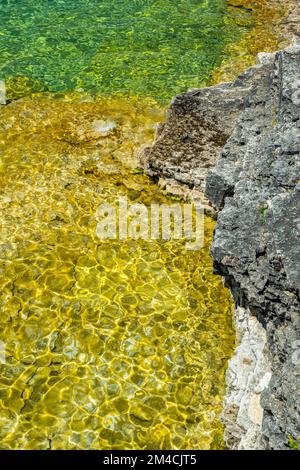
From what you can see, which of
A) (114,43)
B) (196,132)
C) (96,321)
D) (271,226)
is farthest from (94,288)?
(114,43)

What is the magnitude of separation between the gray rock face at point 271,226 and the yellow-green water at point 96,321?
37.4 inches

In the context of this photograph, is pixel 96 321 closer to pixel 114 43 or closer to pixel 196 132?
pixel 196 132

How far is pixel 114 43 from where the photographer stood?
16344 mm

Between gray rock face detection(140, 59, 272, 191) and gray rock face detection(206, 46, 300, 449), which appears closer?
gray rock face detection(206, 46, 300, 449)

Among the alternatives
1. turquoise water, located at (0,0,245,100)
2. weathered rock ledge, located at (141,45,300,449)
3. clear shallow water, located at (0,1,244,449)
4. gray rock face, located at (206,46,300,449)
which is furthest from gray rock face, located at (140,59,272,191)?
turquoise water, located at (0,0,245,100)

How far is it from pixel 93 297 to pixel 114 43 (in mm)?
10930

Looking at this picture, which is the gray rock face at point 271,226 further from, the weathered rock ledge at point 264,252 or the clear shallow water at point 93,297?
the clear shallow water at point 93,297

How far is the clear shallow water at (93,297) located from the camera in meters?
6.53

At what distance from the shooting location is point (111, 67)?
14969mm

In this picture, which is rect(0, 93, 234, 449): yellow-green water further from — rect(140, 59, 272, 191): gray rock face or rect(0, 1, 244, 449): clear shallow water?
rect(140, 59, 272, 191): gray rock face

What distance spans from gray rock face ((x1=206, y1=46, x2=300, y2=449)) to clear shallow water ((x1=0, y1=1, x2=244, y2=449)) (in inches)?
37.6

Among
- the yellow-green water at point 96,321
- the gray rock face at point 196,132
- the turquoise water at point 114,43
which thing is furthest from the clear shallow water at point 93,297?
the gray rock face at point 196,132

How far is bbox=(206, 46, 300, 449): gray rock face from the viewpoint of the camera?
590 cm
